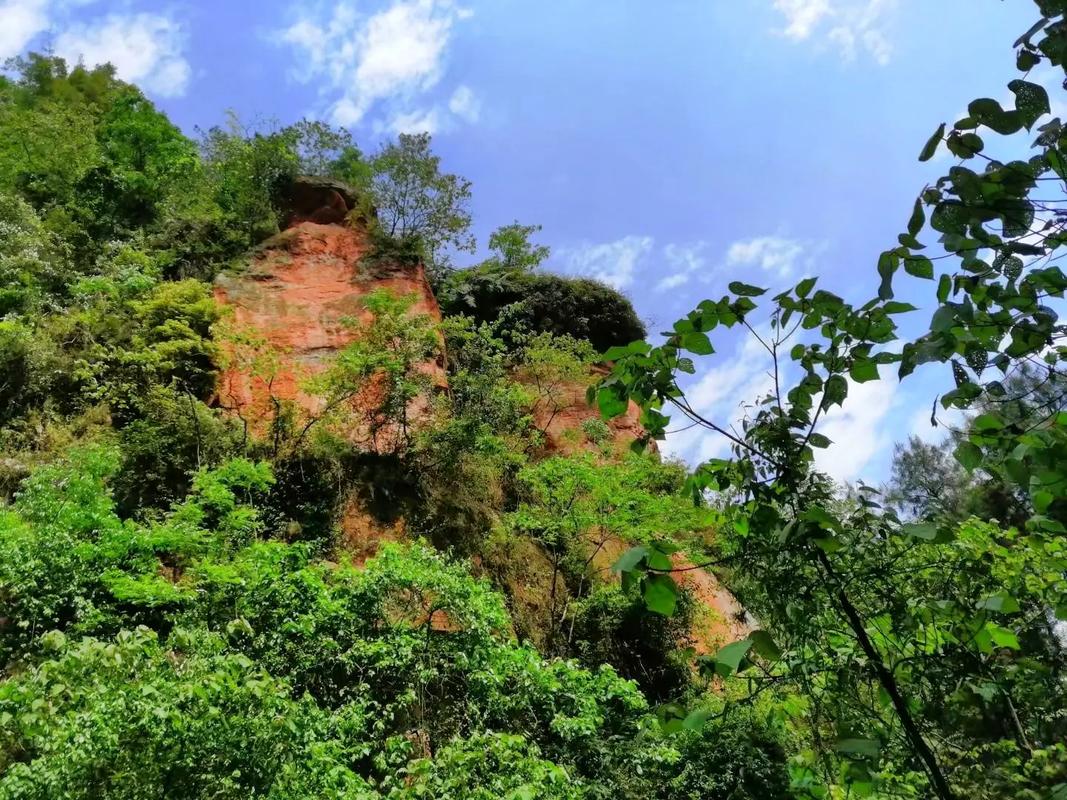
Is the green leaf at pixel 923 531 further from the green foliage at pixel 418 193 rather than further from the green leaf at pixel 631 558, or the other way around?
the green foliage at pixel 418 193

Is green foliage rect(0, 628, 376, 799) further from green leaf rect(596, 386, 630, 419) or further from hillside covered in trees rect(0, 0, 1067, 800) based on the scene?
green leaf rect(596, 386, 630, 419)

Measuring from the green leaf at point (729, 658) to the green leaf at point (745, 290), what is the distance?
2.68 ft

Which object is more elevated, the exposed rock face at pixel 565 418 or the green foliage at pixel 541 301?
the green foliage at pixel 541 301

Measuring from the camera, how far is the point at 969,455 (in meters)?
1.58

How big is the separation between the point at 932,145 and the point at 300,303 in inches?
593

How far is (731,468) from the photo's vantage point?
1958 mm

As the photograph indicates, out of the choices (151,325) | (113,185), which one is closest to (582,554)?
(151,325)

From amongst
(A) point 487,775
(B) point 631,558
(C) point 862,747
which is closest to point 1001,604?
(C) point 862,747

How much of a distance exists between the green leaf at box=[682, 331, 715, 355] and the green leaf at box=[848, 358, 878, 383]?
36cm

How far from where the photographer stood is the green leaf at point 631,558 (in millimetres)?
1406

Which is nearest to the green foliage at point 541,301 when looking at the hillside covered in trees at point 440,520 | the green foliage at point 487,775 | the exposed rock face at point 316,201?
the hillside covered in trees at point 440,520

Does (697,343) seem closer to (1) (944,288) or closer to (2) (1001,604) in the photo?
(1) (944,288)

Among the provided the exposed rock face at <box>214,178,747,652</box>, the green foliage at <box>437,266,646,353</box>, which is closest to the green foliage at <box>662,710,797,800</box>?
the exposed rock face at <box>214,178,747,652</box>

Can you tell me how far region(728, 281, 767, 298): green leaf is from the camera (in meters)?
1.65
